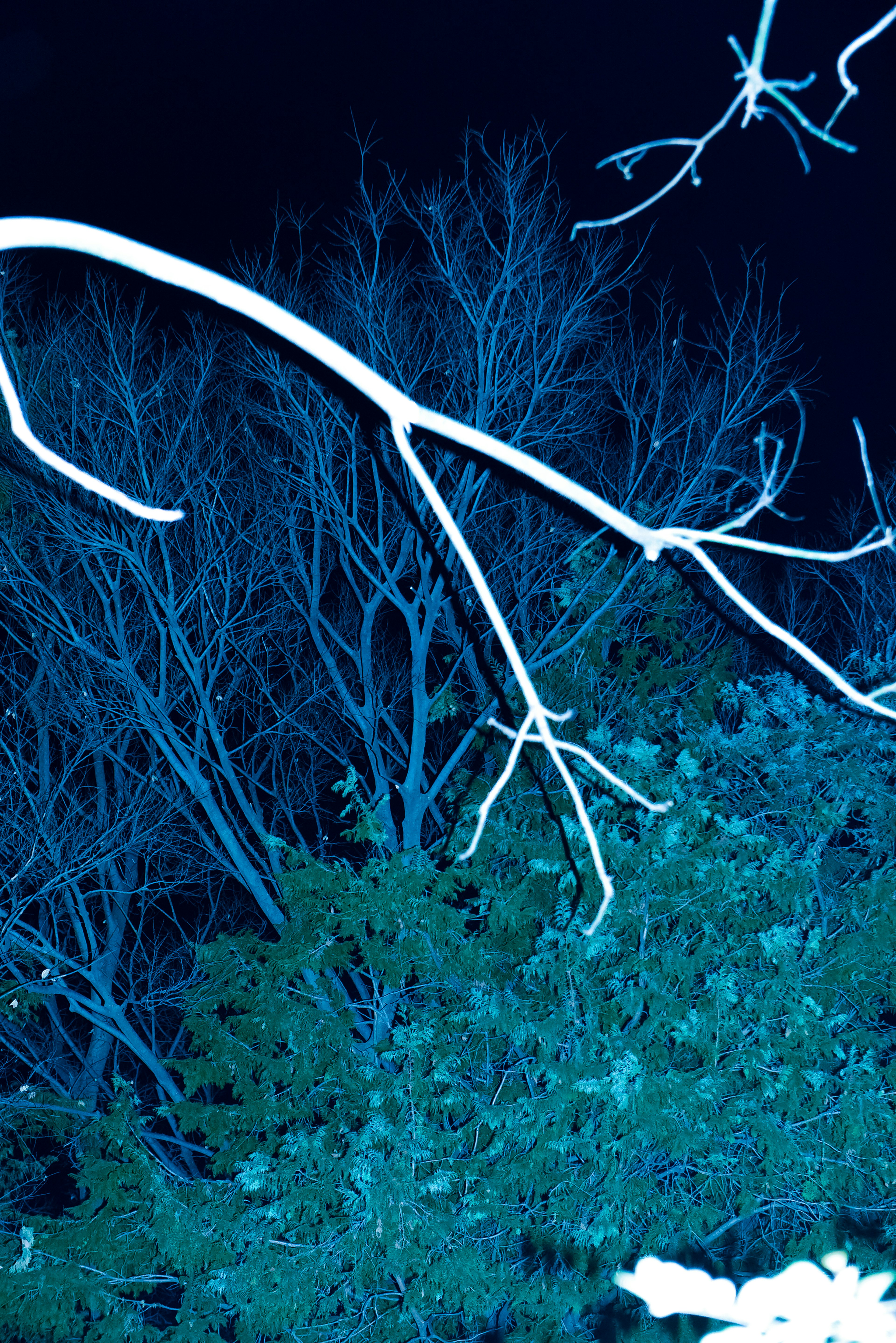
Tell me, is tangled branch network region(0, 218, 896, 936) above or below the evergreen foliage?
above

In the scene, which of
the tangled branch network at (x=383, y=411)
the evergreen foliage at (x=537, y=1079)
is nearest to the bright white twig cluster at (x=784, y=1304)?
the tangled branch network at (x=383, y=411)

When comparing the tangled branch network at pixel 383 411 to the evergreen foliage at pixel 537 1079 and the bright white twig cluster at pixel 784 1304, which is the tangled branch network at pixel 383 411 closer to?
the bright white twig cluster at pixel 784 1304

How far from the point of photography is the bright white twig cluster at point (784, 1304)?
4.83 feet

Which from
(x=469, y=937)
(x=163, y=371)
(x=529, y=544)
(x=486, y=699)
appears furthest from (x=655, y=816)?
(x=163, y=371)

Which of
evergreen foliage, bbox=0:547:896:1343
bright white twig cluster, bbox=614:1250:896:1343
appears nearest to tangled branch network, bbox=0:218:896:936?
bright white twig cluster, bbox=614:1250:896:1343

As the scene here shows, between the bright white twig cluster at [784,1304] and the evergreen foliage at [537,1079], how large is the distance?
16.4ft

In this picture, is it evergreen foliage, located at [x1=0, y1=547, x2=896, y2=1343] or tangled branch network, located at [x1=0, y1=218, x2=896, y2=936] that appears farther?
evergreen foliage, located at [x1=0, y1=547, x2=896, y2=1343]

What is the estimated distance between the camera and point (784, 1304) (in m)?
1.50

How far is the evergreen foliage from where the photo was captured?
6.56m

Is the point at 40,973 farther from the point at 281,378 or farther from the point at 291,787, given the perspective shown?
the point at 281,378

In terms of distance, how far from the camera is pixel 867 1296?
4.97 feet

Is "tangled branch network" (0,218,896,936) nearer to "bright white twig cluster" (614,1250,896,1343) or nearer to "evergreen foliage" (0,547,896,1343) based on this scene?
"bright white twig cluster" (614,1250,896,1343)

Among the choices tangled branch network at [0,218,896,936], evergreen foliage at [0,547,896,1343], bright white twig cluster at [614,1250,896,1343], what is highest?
tangled branch network at [0,218,896,936]

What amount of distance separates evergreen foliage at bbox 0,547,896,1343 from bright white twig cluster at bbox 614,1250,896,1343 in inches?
196
